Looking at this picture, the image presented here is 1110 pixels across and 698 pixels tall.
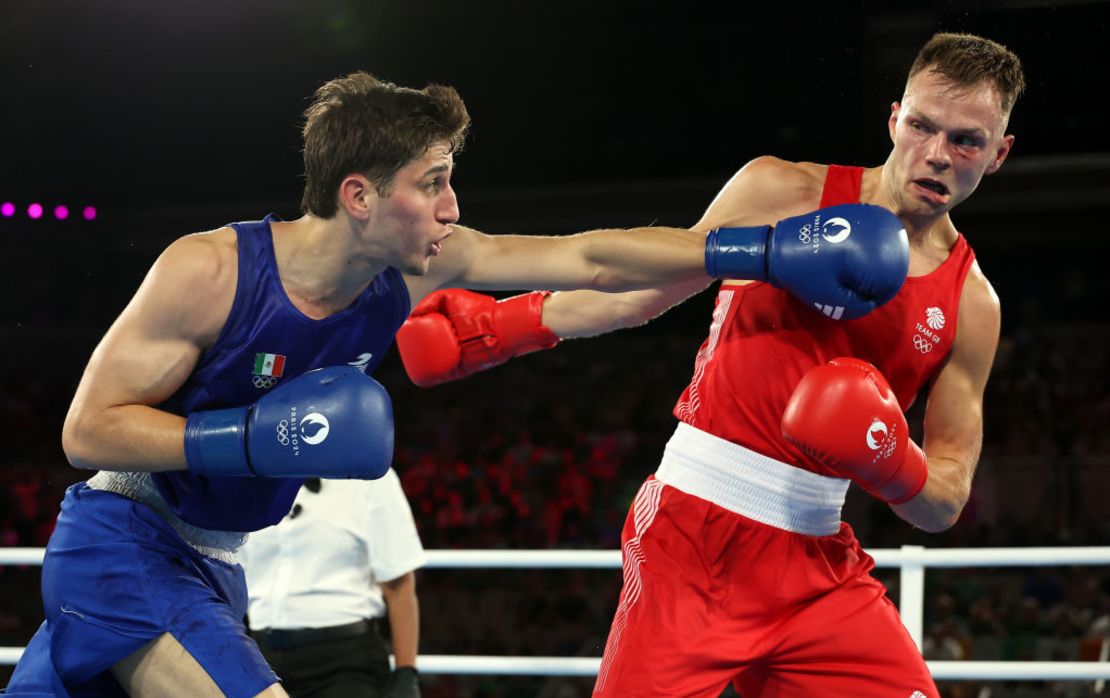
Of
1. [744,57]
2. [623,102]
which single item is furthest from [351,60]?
[744,57]

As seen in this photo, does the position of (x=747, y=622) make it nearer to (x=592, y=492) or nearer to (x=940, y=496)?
(x=940, y=496)

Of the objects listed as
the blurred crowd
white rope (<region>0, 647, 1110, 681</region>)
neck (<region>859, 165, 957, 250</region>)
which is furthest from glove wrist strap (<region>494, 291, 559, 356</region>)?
the blurred crowd

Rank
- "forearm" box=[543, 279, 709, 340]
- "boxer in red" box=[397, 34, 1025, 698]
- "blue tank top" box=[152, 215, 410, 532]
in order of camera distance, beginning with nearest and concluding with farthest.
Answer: "blue tank top" box=[152, 215, 410, 532] < "boxer in red" box=[397, 34, 1025, 698] < "forearm" box=[543, 279, 709, 340]

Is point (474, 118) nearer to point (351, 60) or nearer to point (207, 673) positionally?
point (351, 60)

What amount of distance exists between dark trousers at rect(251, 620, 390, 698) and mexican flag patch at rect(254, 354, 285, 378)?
141 centimetres

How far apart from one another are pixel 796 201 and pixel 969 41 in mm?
440

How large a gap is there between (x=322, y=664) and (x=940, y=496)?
1.76 metres

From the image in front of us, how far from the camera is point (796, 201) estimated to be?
7.67ft

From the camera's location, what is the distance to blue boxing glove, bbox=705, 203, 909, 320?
81.2 inches

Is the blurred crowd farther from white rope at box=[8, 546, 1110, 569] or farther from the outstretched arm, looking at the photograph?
the outstretched arm

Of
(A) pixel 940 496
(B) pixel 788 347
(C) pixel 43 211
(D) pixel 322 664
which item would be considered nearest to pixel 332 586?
(D) pixel 322 664

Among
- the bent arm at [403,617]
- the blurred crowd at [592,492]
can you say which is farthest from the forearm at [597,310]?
the blurred crowd at [592,492]

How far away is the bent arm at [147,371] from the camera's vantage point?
75.1 inches

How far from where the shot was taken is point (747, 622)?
2.17m
